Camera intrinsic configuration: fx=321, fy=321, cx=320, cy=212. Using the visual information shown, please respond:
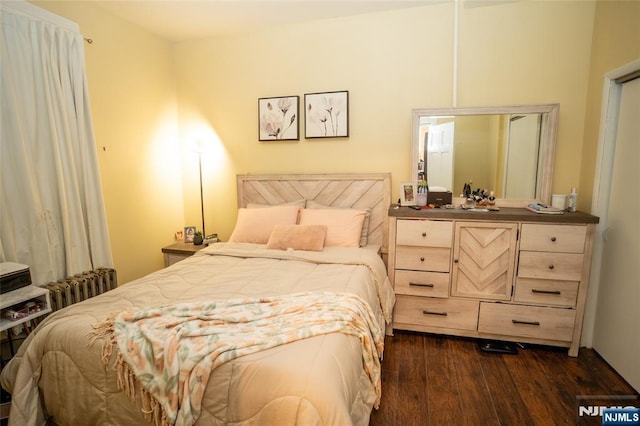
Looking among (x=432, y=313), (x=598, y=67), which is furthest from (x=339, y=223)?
(x=598, y=67)

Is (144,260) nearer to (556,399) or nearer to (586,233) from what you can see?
(556,399)

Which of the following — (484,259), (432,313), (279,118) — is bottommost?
(432,313)

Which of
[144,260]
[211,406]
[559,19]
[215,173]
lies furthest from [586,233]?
[144,260]

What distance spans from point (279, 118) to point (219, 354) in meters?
2.40

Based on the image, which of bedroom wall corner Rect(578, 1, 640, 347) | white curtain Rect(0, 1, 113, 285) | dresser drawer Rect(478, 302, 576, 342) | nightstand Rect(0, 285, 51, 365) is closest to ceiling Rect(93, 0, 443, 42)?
white curtain Rect(0, 1, 113, 285)

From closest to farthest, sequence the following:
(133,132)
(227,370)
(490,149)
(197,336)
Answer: (227,370), (197,336), (490,149), (133,132)

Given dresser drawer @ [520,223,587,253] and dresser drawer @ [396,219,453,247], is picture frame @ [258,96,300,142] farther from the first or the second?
dresser drawer @ [520,223,587,253]

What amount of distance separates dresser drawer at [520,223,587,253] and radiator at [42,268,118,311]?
3.06 m

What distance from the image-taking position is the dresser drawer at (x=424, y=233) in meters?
2.38

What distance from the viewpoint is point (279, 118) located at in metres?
3.11

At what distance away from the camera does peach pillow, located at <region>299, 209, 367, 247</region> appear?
2633 mm

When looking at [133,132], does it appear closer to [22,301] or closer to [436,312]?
[22,301]

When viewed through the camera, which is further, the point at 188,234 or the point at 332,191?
the point at 188,234

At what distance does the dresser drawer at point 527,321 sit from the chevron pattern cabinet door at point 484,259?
4.2 inches
